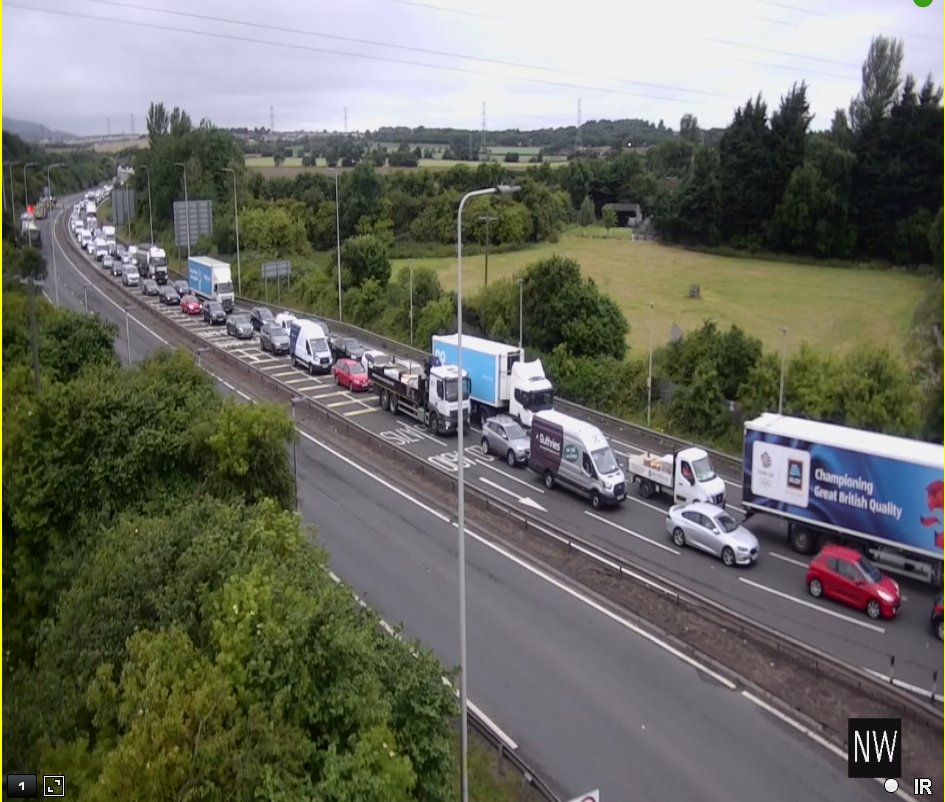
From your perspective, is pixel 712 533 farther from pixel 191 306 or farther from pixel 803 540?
pixel 191 306

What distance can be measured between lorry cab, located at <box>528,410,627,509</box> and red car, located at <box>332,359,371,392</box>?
498 inches

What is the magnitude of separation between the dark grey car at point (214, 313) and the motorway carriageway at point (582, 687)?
103 feet

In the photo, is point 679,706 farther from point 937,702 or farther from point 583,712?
point 937,702

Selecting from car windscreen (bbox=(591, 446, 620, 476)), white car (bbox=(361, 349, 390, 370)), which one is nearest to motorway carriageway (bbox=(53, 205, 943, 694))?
car windscreen (bbox=(591, 446, 620, 476))

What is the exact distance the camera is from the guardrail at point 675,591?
46.0 feet

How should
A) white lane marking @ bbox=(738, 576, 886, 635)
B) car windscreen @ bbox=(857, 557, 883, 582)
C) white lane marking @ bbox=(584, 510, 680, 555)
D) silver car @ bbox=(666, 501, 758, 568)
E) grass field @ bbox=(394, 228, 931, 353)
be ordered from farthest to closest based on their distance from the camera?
1. grass field @ bbox=(394, 228, 931, 353)
2. white lane marking @ bbox=(584, 510, 680, 555)
3. silver car @ bbox=(666, 501, 758, 568)
4. car windscreen @ bbox=(857, 557, 883, 582)
5. white lane marking @ bbox=(738, 576, 886, 635)

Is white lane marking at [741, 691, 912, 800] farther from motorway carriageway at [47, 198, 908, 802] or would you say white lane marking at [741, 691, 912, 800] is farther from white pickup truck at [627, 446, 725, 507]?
white pickup truck at [627, 446, 725, 507]

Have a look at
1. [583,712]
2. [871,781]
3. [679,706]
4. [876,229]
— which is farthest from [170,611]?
[876,229]

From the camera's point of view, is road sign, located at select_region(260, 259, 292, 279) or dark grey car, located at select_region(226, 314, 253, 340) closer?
dark grey car, located at select_region(226, 314, 253, 340)

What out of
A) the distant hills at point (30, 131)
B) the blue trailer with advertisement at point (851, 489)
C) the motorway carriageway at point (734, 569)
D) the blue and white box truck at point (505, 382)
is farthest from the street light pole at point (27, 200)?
the blue trailer with advertisement at point (851, 489)

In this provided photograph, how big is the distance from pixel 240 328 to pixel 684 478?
30.5m

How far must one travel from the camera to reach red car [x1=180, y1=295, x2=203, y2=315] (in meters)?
53.3

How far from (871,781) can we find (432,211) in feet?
207

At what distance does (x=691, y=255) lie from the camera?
61625mm
